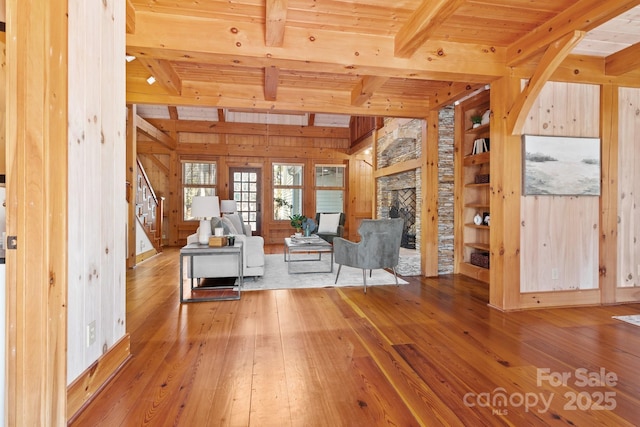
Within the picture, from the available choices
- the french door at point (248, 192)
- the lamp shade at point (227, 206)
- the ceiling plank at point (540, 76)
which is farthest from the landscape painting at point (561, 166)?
the french door at point (248, 192)

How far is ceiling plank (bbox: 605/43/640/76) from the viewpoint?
3.07 metres

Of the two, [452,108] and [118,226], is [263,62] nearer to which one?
[118,226]

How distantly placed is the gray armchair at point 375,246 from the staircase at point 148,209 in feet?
13.8

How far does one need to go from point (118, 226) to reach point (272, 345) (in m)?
1.38

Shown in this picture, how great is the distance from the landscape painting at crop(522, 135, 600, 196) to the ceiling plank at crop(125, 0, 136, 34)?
376 centimetres

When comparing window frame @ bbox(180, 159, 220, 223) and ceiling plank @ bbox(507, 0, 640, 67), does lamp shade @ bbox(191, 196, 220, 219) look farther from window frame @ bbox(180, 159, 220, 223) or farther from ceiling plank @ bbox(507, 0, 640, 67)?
window frame @ bbox(180, 159, 220, 223)

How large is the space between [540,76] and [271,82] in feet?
8.87

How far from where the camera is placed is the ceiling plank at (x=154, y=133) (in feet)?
20.0

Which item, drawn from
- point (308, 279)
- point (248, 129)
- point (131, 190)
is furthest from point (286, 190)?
point (308, 279)

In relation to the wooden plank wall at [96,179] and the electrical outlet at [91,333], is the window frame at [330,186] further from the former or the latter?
the electrical outlet at [91,333]

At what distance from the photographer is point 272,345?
7.74 feet

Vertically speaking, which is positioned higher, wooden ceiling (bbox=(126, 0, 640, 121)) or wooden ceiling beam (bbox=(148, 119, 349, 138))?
wooden ceiling beam (bbox=(148, 119, 349, 138))

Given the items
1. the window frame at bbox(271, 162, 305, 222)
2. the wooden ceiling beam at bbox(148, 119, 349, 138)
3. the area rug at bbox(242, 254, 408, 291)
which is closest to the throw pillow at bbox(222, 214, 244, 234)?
the area rug at bbox(242, 254, 408, 291)

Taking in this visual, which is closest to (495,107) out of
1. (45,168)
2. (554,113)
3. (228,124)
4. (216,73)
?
(554,113)
